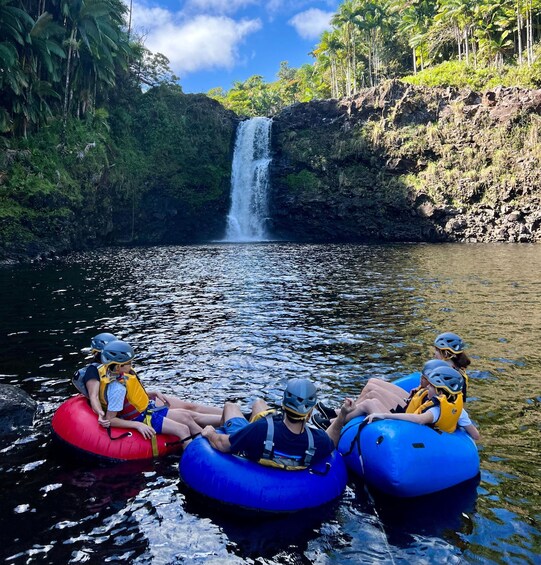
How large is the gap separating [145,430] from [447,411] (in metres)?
3.95

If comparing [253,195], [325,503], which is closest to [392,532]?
[325,503]

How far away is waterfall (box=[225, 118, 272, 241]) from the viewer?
5103 cm

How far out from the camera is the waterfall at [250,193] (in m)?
51.0

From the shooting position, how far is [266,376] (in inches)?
396

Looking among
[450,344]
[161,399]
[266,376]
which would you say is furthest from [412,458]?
[266,376]

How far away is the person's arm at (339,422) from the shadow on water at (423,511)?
2.55ft

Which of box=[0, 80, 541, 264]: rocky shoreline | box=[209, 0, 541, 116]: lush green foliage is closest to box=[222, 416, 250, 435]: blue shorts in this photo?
box=[0, 80, 541, 264]: rocky shoreline

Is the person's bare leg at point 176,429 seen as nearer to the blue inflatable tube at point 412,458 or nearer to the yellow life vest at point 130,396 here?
the yellow life vest at point 130,396

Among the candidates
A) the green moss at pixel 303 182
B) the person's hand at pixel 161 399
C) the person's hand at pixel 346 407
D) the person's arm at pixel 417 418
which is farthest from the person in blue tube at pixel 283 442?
the green moss at pixel 303 182

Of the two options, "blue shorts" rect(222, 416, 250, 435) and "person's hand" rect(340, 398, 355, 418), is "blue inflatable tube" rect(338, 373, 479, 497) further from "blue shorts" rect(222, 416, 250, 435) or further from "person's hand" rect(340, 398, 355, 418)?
"blue shorts" rect(222, 416, 250, 435)

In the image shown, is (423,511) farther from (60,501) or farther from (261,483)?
(60,501)

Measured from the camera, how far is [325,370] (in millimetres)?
10297

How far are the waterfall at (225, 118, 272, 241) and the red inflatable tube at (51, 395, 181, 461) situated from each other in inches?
1766

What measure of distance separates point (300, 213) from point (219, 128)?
13.8 meters
